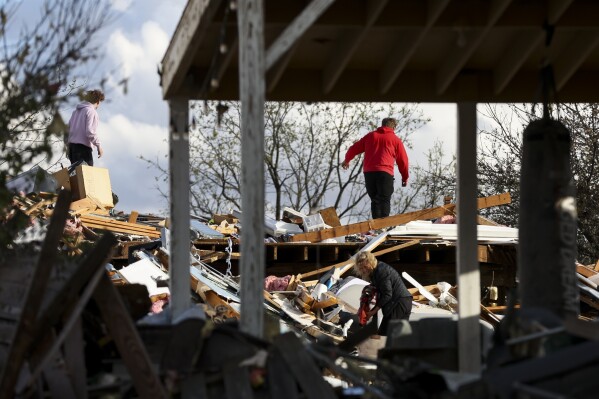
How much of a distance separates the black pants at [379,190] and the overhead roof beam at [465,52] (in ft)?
33.4

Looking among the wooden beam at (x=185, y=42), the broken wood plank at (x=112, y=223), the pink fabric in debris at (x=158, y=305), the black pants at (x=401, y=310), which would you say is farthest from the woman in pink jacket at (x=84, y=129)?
the wooden beam at (x=185, y=42)

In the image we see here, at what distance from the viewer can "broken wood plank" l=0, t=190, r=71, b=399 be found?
7.48 m

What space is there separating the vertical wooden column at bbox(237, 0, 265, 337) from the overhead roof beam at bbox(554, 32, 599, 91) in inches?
124

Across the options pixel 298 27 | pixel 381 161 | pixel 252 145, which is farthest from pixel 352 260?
pixel 298 27

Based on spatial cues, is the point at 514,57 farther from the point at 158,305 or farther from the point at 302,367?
the point at 158,305

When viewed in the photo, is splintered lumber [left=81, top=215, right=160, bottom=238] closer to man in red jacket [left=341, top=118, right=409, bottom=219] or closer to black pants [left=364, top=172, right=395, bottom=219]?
man in red jacket [left=341, top=118, right=409, bottom=219]

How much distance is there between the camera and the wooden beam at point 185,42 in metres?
8.11

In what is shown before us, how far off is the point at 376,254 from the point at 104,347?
10580 millimetres

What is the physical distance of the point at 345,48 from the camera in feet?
29.8

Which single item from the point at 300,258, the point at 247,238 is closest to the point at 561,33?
the point at 247,238

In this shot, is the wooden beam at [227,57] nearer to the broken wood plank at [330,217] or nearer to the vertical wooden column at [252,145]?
the vertical wooden column at [252,145]

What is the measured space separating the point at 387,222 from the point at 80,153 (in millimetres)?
5387

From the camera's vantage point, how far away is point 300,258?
19125 mm

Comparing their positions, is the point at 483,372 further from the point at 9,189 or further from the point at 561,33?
the point at 9,189
